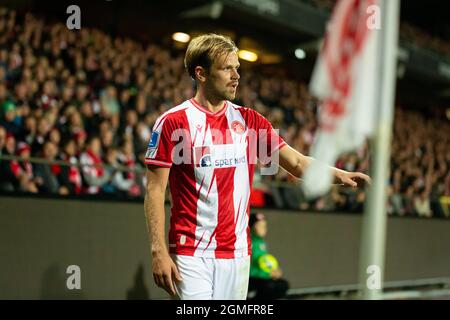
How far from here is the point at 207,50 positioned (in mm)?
3525

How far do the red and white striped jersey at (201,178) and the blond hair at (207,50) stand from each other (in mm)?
258

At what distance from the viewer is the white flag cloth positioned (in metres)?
3.04

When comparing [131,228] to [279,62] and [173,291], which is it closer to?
[173,291]

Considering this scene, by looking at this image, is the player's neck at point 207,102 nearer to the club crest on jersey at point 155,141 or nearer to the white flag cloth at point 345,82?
the club crest on jersey at point 155,141

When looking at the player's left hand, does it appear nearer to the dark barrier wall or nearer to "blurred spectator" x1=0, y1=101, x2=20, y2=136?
the dark barrier wall

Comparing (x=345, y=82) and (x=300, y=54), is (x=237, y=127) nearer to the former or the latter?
(x=345, y=82)

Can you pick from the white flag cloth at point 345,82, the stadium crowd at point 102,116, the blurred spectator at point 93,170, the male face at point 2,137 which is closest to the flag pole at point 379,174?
the white flag cloth at point 345,82

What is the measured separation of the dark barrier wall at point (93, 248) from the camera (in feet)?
22.6

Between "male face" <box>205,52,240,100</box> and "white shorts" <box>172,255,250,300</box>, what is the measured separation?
3.00 ft

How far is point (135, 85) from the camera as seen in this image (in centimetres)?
1110

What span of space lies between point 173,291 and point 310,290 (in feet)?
23.7

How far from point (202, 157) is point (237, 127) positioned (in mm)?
292
